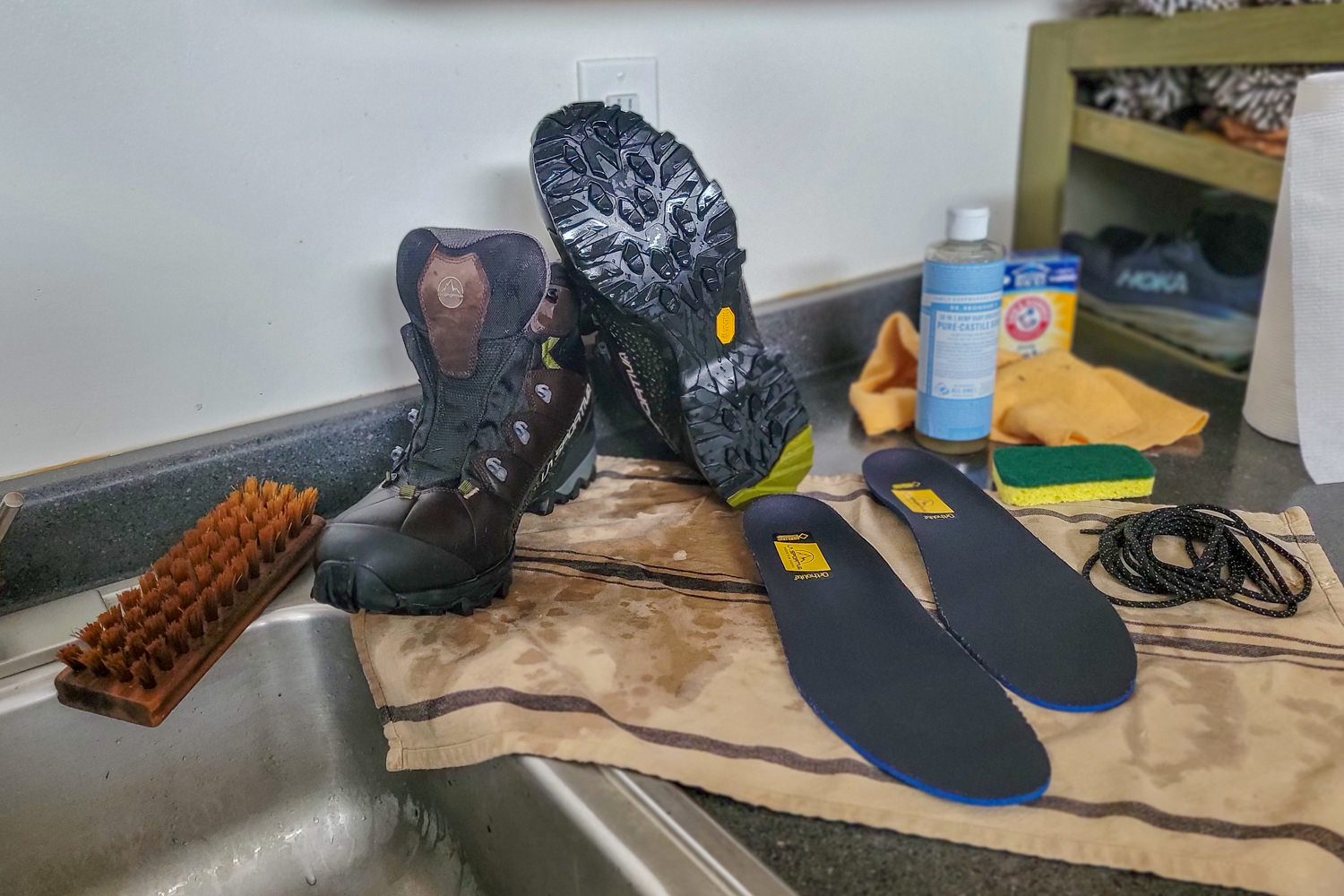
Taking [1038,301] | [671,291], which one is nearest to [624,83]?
[671,291]

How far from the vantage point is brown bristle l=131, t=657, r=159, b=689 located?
531 mm

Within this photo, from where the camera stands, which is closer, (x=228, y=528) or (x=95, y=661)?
(x=95, y=661)

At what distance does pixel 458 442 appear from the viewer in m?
0.64

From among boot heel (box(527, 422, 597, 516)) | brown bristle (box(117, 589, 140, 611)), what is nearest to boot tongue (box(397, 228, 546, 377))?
boot heel (box(527, 422, 597, 516))

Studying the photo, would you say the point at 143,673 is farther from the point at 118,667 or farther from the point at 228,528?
the point at 228,528

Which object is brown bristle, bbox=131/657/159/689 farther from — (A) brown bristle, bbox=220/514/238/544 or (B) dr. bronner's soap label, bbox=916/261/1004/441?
(B) dr. bronner's soap label, bbox=916/261/1004/441

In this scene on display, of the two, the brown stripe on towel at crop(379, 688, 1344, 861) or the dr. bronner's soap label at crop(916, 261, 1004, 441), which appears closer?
the brown stripe on towel at crop(379, 688, 1344, 861)

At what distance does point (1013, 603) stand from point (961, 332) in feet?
0.97

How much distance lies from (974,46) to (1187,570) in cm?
67

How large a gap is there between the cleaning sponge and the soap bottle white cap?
7.6 inches

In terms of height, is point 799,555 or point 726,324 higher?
point 726,324

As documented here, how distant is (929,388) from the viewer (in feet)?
2.78

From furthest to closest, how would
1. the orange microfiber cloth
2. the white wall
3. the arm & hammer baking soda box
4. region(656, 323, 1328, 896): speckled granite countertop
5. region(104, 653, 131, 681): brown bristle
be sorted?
the arm & hammer baking soda box → the orange microfiber cloth → the white wall → region(104, 653, 131, 681): brown bristle → region(656, 323, 1328, 896): speckled granite countertop

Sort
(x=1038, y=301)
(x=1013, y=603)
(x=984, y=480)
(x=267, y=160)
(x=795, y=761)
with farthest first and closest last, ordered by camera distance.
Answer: (x=1038, y=301), (x=984, y=480), (x=267, y=160), (x=1013, y=603), (x=795, y=761)
